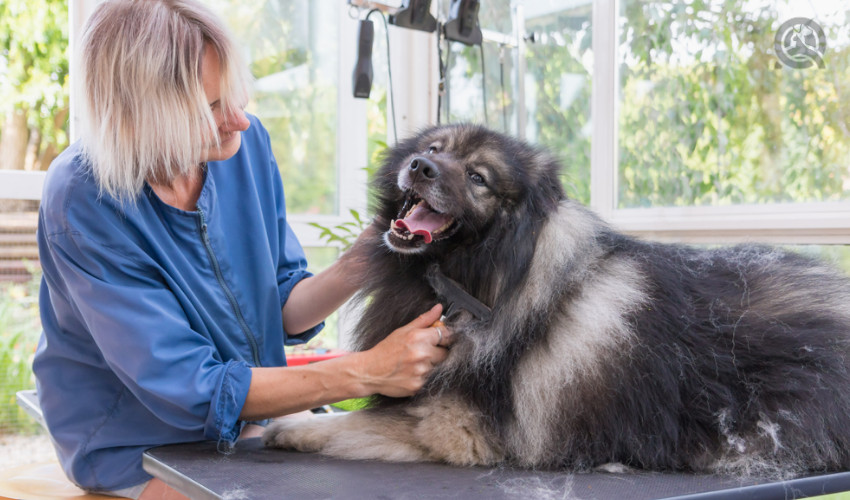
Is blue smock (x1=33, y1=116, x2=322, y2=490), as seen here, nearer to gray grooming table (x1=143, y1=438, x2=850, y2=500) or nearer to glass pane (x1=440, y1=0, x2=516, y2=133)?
gray grooming table (x1=143, y1=438, x2=850, y2=500)

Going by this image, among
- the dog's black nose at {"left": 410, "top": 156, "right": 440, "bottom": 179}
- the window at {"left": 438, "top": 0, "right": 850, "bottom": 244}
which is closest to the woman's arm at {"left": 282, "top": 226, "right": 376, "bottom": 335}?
the dog's black nose at {"left": 410, "top": 156, "right": 440, "bottom": 179}

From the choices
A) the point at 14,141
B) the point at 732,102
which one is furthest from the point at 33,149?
the point at 732,102

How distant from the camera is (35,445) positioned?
3.16 m

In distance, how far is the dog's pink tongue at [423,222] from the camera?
152cm

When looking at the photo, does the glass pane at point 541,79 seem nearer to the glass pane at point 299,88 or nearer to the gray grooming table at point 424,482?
the glass pane at point 299,88

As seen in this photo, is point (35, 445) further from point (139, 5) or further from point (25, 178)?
point (139, 5)

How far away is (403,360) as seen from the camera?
1453 mm

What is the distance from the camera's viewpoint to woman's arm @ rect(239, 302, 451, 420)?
57.4 inches

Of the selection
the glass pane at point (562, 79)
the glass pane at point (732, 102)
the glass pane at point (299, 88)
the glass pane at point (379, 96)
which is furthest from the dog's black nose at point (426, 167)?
the glass pane at point (379, 96)

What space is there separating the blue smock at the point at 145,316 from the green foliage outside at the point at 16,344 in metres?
1.69

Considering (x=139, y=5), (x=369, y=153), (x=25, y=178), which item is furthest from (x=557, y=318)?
(x=369, y=153)

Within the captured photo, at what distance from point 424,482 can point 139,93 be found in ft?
3.30

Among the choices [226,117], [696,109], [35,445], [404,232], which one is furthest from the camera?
[35,445]

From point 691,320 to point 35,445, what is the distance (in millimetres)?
2931
